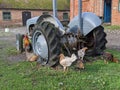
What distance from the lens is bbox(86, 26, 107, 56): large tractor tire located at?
695 cm

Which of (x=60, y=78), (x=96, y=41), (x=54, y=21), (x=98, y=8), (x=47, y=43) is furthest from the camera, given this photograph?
(x=98, y=8)

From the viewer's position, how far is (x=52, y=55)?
19.7ft

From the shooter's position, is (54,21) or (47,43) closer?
(47,43)

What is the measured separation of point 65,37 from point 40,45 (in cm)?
81

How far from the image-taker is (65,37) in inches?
251

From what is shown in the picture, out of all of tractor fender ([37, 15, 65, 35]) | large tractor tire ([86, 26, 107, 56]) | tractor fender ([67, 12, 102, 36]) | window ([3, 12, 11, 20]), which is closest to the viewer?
tractor fender ([37, 15, 65, 35])

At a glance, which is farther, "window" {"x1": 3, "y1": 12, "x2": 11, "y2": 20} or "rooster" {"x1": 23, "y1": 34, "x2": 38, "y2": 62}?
"window" {"x1": 3, "y1": 12, "x2": 11, "y2": 20}

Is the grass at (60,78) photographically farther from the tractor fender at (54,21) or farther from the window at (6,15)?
the window at (6,15)

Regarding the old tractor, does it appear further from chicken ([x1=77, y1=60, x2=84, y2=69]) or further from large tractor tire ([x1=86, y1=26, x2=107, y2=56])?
chicken ([x1=77, y1=60, x2=84, y2=69])

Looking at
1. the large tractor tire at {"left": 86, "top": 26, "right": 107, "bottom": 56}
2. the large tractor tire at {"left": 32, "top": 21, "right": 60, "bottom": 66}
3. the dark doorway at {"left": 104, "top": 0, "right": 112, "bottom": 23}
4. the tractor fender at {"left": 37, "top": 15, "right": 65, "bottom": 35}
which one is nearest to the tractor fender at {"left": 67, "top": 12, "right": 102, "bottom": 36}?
the large tractor tire at {"left": 86, "top": 26, "right": 107, "bottom": 56}

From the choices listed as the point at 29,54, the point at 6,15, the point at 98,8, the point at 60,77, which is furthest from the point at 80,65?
the point at 6,15

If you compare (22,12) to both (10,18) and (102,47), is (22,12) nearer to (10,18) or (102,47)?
(10,18)

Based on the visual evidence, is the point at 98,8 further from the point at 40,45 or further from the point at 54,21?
the point at 54,21

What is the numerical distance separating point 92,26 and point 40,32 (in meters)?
1.44
